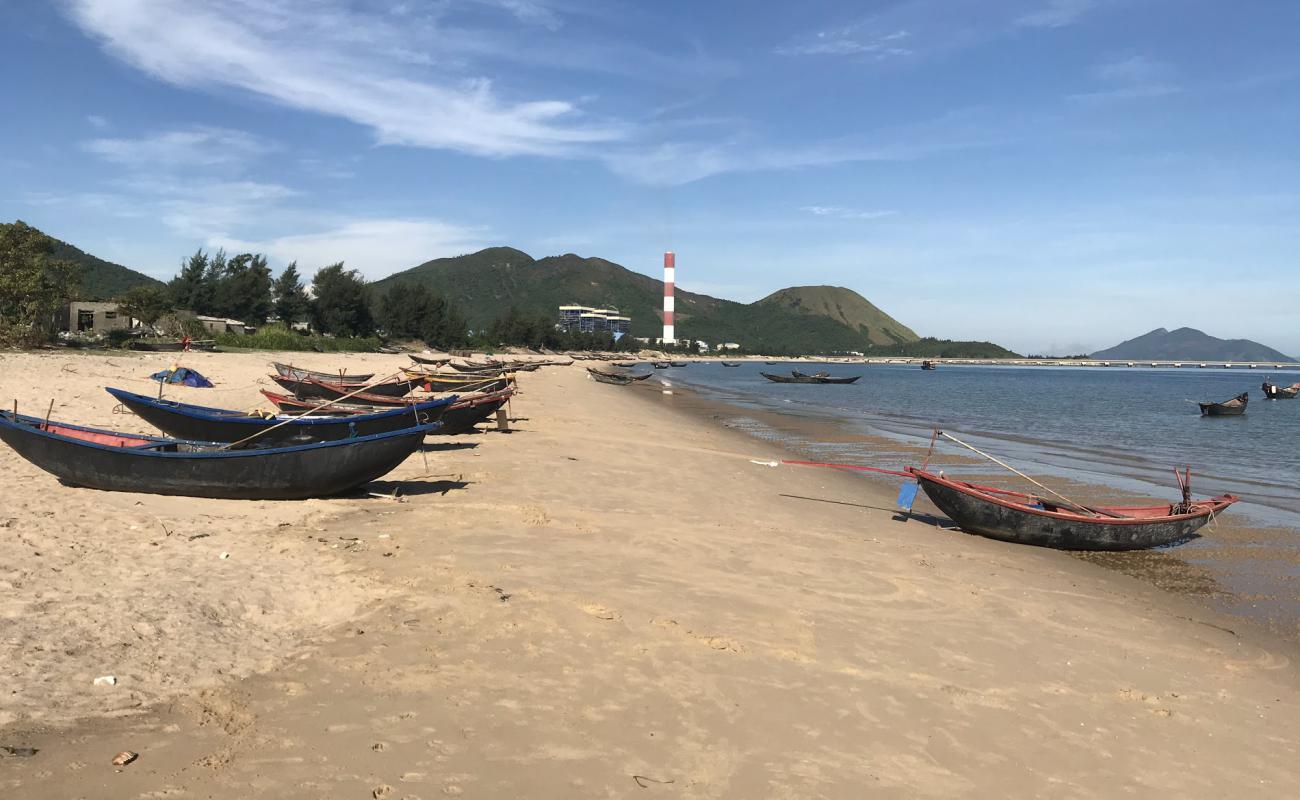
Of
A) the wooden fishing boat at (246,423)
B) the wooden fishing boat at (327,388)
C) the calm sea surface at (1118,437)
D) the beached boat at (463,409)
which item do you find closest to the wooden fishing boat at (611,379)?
the calm sea surface at (1118,437)

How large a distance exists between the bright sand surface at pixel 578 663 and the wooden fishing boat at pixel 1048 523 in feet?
2.49

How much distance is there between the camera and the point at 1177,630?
27.0 feet

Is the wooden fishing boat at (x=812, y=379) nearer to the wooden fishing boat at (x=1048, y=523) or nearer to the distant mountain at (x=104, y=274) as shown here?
the wooden fishing boat at (x=1048, y=523)

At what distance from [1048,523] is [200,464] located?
12.2m

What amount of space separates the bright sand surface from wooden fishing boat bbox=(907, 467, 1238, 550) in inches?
29.8

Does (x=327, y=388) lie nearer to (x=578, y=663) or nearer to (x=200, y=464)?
(x=200, y=464)

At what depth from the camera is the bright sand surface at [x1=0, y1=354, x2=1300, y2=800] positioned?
14.3 ft

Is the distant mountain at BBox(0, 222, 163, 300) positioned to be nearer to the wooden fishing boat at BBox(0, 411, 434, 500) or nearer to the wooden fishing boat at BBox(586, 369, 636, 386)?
the wooden fishing boat at BBox(586, 369, 636, 386)

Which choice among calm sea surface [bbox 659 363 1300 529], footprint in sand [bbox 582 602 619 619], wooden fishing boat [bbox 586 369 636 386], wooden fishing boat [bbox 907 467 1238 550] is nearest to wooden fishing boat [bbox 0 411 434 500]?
footprint in sand [bbox 582 602 619 619]

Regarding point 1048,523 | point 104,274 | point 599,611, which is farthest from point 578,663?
point 104,274

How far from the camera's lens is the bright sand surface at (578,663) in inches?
171

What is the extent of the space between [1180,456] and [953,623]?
22964 millimetres

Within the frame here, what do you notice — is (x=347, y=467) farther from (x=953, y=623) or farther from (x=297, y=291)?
(x=297, y=291)

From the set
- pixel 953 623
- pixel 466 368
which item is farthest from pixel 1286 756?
pixel 466 368
